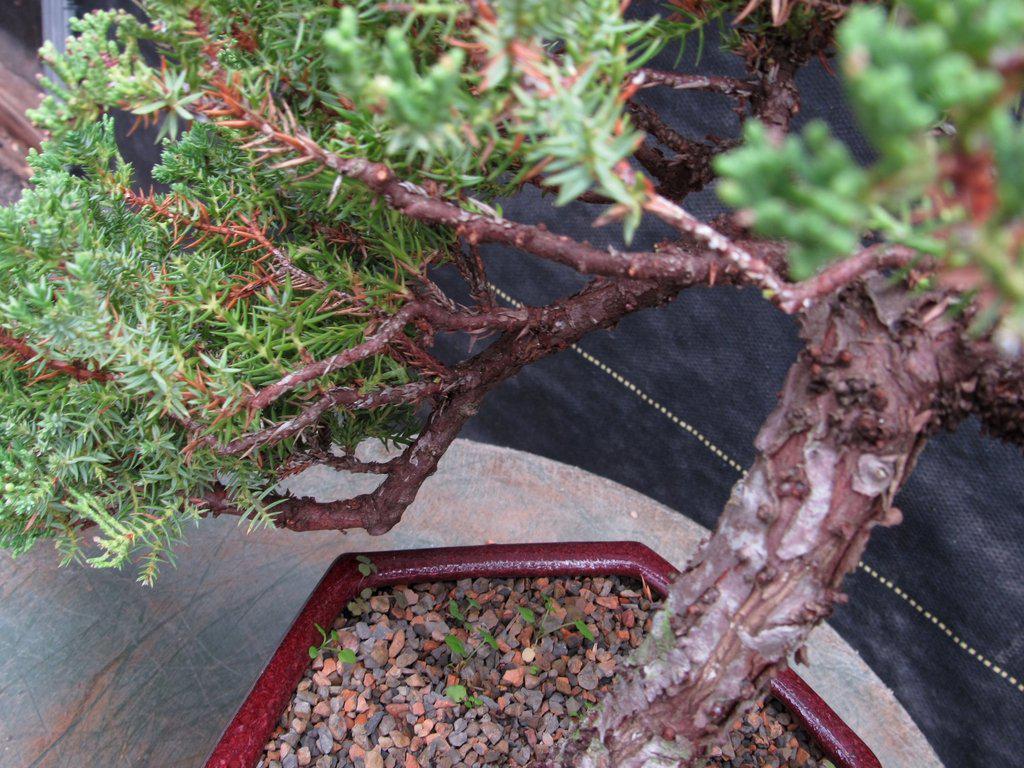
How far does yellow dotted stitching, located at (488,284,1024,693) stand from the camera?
101 cm

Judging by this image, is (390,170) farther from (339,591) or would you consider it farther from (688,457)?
(688,457)

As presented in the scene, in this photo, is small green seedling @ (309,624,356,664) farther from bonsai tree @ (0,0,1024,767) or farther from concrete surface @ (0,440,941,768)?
concrete surface @ (0,440,941,768)

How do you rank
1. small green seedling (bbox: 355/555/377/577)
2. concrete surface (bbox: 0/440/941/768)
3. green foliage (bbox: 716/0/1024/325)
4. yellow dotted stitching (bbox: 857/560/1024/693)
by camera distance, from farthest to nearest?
1. yellow dotted stitching (bbox: 857/560/1024/693)
2. concrete surface (bbox: 0/440/941/768)
3. small green seedling (bbox: 355/555/377/577)
4. green foliage (bbox: 716/0/1024/325)

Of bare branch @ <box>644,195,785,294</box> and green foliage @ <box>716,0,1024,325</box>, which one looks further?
bare branch @ <box>644,195,785,294</box>

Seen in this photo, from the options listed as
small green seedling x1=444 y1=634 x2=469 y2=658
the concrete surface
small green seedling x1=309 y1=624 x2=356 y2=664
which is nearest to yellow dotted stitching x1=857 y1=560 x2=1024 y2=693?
the concrete surface

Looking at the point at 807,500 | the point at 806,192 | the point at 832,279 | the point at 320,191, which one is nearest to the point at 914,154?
the point at 806,192

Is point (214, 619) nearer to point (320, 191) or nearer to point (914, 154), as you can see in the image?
point (320, 191)

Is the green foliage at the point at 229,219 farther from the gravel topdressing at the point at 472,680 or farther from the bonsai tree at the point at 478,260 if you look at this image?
the gravel topdressing at the point at 472,680

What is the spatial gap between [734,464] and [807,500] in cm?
75

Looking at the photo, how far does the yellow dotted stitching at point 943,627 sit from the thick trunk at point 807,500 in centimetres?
59

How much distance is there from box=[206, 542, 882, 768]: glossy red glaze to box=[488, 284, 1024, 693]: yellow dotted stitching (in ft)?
0.87

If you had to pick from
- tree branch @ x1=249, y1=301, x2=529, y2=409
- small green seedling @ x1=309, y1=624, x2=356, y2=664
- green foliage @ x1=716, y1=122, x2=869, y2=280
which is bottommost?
small green seedling @ x1=309, y1=624, x2=356, y2=664

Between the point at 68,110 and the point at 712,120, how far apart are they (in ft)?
2.63

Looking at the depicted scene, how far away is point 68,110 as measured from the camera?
0.39 meters
